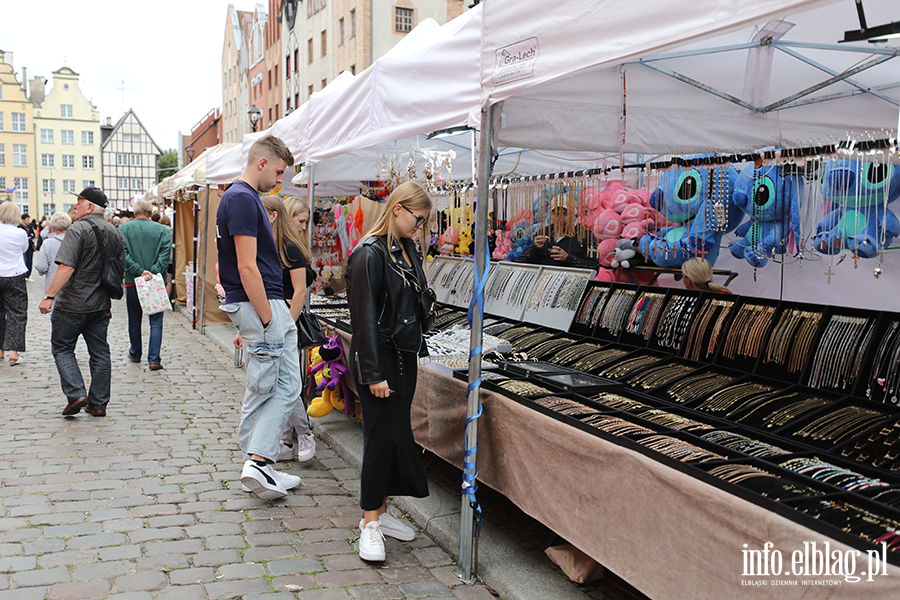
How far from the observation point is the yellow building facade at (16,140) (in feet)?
190

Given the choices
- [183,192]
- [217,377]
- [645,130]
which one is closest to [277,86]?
[183,192]

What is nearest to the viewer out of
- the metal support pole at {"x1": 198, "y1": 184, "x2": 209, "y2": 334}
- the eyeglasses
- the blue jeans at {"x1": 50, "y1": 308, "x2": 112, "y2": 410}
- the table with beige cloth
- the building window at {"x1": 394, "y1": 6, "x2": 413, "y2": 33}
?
the table with beige cloth

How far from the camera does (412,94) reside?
3729 millimetres

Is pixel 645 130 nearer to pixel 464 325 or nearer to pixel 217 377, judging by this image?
pixel 464 325

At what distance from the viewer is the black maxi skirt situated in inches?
127

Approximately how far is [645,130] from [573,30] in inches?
80.8

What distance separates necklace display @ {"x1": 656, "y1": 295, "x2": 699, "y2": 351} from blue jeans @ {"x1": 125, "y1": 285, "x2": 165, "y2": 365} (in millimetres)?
5435

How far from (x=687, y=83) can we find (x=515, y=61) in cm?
177

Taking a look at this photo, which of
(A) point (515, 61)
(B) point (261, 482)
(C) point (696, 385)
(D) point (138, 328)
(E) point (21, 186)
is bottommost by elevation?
A: (B) point (261, 482)

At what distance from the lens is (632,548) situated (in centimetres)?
238

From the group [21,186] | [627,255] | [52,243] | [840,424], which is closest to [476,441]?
[840,424]

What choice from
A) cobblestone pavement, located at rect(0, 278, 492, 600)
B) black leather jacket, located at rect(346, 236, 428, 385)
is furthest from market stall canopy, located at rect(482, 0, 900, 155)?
cobblestone pavement, located at rect(0, 278, 492, 600)

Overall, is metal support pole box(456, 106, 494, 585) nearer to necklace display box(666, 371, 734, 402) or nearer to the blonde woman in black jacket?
the blonde woman in black jacket

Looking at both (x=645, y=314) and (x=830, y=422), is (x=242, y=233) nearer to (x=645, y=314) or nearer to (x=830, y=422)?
(x=645, y=314)
